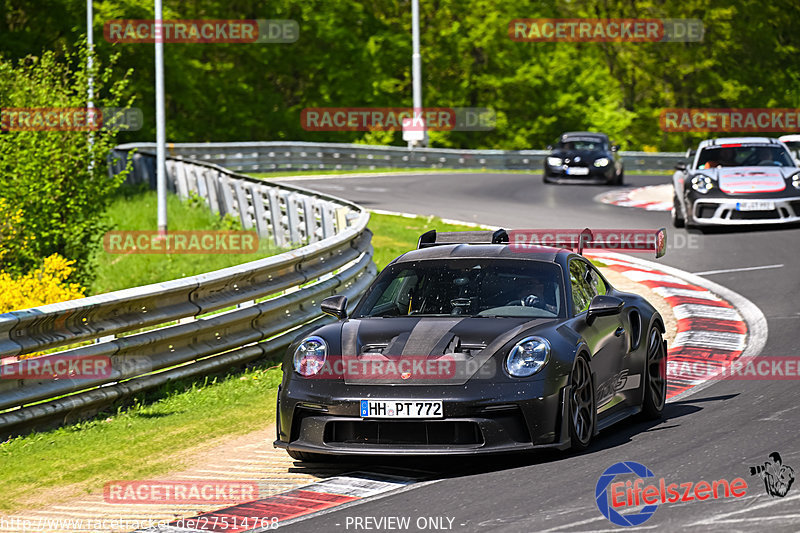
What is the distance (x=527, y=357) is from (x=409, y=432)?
80cm

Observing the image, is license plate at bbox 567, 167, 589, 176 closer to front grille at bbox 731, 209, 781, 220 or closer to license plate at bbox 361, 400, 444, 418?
front grille at bbox 731, 209, 781, 220

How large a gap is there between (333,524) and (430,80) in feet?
203

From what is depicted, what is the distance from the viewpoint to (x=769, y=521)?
227 inches

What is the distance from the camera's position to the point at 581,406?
752 cm

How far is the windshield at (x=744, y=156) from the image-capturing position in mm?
21016

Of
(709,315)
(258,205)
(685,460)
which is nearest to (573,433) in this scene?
(685,460)

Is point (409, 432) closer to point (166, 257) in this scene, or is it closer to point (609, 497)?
point (609, 497)

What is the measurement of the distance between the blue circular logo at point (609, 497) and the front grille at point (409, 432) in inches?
29.0

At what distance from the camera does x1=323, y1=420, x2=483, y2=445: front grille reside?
7.10 m

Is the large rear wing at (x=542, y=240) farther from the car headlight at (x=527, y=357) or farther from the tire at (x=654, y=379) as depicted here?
the car headlight at (x=527, y=357)

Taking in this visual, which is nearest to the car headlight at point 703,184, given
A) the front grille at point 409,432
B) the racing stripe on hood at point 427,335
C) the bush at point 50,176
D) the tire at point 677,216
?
the tire at point 677,216

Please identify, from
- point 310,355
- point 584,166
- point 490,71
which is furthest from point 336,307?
point 490,71

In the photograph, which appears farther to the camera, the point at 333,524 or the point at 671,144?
the point at 671,144

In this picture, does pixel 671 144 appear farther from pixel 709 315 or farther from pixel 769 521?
pixel 769 521
